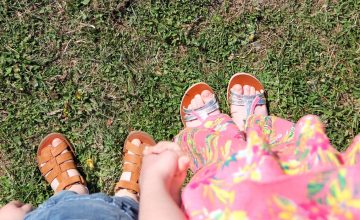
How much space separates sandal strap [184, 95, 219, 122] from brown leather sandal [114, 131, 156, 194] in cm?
28

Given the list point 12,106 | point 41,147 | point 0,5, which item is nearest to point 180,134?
point 41,147

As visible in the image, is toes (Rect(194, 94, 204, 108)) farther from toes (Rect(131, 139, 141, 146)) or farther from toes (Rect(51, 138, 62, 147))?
toes (Rect(51, 138, 62, 147))

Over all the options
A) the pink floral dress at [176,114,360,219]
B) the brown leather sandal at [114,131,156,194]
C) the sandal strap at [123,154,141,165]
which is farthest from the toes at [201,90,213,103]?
the pink floral dress at [176,114,360,219]

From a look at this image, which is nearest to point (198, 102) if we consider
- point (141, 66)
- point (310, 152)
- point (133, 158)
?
point (141, 66)

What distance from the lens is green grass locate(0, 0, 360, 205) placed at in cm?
316

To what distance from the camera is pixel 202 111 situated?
3201 millimetres

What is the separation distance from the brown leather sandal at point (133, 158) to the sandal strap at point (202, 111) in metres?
0.28

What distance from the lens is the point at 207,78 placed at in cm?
328

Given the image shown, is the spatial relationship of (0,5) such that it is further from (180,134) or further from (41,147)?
(180,134)

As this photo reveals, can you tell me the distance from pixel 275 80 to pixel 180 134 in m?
0.75

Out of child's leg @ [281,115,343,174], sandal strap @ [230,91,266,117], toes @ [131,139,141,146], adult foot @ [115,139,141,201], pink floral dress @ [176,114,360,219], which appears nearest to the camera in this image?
pink floral dress @ [176,114,360,219]

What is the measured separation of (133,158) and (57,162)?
474mm

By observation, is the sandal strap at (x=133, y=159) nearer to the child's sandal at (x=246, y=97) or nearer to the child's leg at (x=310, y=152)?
the child's sandal at (x=246, y=97)

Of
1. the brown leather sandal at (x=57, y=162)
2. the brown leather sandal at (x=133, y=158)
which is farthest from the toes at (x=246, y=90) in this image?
the brown leather sandal at (x=57, y=162)
